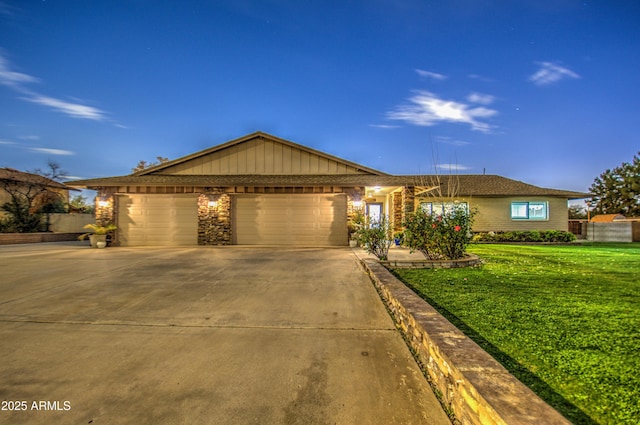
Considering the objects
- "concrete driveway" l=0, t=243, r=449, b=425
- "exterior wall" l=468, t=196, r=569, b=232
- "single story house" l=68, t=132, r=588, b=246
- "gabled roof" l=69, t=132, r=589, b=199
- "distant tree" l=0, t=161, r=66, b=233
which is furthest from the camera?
"exterior wall" l=468, t=196, r=569, b=232

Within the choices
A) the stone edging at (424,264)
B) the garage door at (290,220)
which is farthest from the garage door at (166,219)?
the stone edging at (424,264)

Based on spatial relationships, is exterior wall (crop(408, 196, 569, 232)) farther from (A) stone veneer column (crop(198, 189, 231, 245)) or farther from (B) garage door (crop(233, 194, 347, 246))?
(A) stone veneer column (crop(198, 189, 231, 245))

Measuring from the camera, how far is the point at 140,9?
13.6 metres

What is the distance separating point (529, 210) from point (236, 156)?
53.8 ft

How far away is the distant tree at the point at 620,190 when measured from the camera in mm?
27453

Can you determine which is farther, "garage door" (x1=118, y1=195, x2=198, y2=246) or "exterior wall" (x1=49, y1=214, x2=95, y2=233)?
"exterior wall" (x1=49, y1=214, x2=95, y2=233)

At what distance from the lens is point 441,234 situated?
273 inches

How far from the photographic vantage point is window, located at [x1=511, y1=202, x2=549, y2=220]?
15.8m

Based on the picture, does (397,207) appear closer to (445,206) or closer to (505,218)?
(445,206)

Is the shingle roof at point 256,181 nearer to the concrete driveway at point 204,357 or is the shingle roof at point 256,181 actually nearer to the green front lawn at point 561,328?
the green front lawn at point 561,328

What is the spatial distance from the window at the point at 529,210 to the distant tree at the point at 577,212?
24.1 m

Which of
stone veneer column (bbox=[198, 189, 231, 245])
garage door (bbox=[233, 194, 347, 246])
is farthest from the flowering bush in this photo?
stone veneer column (bbox=[198, 189, 231, 245])

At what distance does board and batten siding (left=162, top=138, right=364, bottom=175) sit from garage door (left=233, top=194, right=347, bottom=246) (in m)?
1.75

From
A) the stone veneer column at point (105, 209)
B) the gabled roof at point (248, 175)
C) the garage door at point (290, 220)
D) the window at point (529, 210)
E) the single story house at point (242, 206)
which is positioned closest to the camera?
the gabled roof at point (248, 175)
